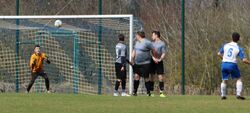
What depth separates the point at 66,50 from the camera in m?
25.1

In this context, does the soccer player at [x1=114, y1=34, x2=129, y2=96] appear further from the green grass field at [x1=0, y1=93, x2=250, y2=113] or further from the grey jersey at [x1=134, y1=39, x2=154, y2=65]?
the green grass field at [x1=0, y1=93, x2=250, y2=113]

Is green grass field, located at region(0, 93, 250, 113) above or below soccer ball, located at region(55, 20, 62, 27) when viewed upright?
below

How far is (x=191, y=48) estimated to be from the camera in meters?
24.1

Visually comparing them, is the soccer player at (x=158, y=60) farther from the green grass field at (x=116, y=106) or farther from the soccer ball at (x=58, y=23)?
the soccer ball at (x=58, y=23)

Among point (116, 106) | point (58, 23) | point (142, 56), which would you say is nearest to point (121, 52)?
point (142, 56)

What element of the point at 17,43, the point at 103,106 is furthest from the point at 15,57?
the point at 103,106

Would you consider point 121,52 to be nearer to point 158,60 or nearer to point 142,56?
point 142,56

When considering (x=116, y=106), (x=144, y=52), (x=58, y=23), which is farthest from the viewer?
(x=58, y=23)

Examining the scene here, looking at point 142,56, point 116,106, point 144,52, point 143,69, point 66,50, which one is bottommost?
point 116,106

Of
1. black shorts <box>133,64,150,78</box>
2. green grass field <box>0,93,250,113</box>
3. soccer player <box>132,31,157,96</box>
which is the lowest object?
green grass field <box>0,93,250,113</box>

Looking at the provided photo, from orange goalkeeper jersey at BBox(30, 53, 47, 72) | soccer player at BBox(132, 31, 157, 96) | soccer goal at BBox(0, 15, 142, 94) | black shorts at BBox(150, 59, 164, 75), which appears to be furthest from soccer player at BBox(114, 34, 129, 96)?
soccer goal at BBox(0, 15, 142, 94)

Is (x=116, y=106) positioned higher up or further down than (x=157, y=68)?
further down

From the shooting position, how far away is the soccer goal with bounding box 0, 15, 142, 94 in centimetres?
2373

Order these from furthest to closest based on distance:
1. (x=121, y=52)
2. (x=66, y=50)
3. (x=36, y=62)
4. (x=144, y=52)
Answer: (x=66, y=50)
(x=36, y=62)
(x=121, y=52)
(x=144, y=52)
